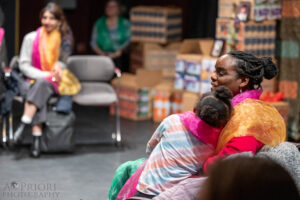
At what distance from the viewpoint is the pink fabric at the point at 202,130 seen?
2.82m

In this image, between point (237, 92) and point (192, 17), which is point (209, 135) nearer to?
point (237, 92)

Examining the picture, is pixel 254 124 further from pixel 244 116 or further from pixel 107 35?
pixel 107 35

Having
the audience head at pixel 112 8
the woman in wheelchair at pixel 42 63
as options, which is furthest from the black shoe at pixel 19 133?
the audience head at pixel 112 8

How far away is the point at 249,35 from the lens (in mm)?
6133

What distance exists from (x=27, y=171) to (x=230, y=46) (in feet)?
8.03

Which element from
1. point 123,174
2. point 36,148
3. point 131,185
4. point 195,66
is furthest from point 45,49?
point 131,185

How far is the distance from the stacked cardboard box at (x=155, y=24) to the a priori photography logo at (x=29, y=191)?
3.28 metres

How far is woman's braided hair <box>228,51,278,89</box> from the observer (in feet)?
9.94

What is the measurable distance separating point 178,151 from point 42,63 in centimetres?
321

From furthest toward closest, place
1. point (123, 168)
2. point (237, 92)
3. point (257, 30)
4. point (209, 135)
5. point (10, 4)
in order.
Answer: point (10, 4) < point (257, 30) < point (123, 168) < point (237, 92) < point (209, 135)

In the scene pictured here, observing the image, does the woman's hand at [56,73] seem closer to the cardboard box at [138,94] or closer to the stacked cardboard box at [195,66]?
the stacked cardboard box at [195,66]

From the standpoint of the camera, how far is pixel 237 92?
306cm

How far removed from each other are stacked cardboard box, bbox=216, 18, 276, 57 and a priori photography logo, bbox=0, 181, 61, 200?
2489mm

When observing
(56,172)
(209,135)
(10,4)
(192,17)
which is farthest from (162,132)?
(10,4)
